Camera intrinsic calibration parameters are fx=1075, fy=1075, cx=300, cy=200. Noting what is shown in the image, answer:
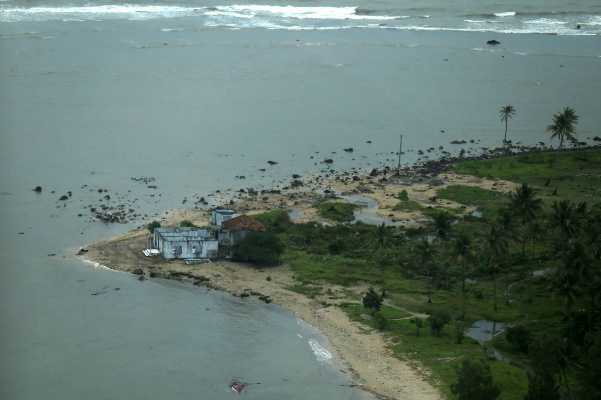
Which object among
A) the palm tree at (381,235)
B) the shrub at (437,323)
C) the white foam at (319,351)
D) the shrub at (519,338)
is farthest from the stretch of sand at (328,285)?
the shrub at (519,338)

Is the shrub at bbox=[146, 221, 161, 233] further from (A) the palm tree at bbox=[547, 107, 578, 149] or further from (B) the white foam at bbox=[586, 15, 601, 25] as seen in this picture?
(B) the white foam at bbox=[586, 15, 601, 25]

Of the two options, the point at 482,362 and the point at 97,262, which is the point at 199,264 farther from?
the point at 482,362

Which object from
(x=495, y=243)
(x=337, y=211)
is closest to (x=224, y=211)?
(x=337, y=211)

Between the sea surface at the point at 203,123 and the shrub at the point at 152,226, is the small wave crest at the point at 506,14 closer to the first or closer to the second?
the sea surface at the point at 203,123

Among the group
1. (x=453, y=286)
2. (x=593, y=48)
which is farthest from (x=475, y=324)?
(x=593, y=48)

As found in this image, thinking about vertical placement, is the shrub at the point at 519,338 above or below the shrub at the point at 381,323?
above
